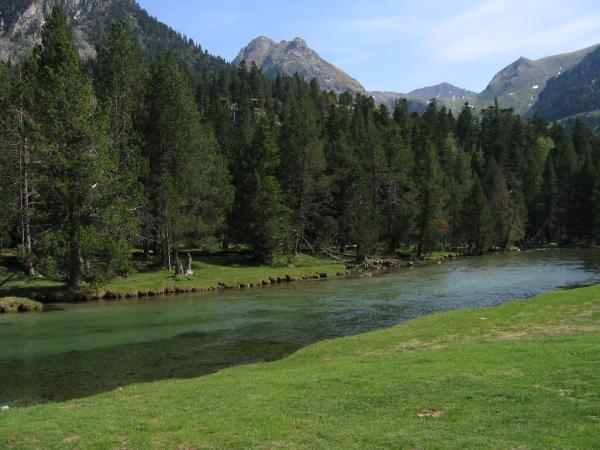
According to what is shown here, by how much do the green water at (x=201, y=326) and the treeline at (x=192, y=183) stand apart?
9.77m

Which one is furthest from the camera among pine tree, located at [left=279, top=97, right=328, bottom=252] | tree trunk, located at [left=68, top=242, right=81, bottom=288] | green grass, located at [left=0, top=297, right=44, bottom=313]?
pine tree, located at [left=279, top=97, right=328, bottom=252]

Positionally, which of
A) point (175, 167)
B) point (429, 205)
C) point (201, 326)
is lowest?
point (201, 326)

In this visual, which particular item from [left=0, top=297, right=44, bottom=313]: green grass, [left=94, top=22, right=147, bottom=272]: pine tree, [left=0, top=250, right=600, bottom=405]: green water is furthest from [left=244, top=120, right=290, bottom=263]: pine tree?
[left=0, top=297, right=44, bottom=313]: green grass

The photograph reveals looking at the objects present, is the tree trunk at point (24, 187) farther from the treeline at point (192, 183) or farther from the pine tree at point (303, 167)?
the pine tree at point (303, 167)

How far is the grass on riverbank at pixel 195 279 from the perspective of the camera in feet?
156

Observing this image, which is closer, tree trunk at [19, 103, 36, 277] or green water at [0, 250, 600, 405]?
green water at [0, 250, 600, 405]

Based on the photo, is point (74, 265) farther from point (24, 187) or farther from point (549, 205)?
point (549, 205)

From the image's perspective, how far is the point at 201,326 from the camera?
114 ft

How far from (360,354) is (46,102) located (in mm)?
37018

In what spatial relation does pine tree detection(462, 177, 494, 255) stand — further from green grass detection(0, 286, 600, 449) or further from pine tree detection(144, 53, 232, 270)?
green grass detection(0, 286, 600, 449)

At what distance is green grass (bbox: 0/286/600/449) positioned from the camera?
39.7 ft

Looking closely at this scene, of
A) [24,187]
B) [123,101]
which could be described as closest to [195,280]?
[24,187]

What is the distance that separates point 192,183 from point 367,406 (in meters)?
52.3

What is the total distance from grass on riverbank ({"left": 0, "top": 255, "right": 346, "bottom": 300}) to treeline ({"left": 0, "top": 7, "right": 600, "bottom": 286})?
2.13 m
